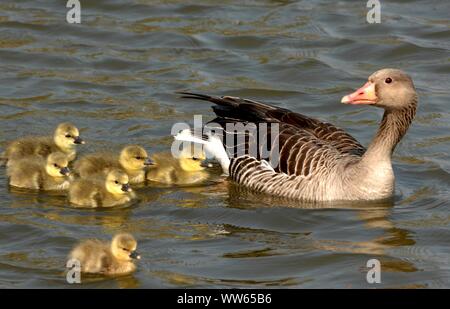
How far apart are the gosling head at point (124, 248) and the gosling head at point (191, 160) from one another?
2.49 m

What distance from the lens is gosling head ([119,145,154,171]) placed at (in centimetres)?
1083

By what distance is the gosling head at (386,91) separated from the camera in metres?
10.3

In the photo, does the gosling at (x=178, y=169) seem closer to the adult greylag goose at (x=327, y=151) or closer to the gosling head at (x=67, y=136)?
the adult greylag goose at (x=327, y=151)

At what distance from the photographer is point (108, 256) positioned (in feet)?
28.6

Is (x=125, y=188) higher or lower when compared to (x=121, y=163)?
lower

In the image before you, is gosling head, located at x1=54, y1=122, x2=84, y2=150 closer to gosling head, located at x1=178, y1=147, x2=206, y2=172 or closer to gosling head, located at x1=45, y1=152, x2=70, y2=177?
gosling head, located at x1=45, y1=152, x2=70, y2=177

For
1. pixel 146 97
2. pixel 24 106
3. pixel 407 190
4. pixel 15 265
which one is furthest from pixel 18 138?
pixel 407 190

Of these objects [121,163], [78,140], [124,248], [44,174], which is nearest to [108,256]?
[124,248]

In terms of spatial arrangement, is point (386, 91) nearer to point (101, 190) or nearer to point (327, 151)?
point (327, 151)

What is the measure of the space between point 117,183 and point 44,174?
33.7 inches

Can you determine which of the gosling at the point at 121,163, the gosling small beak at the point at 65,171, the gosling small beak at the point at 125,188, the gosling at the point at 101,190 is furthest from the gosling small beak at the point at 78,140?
the gosling small beak at the point at 125,188

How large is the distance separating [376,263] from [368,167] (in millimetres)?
1497

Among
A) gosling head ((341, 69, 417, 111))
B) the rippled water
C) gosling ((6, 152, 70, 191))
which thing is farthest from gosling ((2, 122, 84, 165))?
gosling head ((341, 69, 417, 111))

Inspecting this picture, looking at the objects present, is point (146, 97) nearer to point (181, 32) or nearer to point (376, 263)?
point (181, 32)
